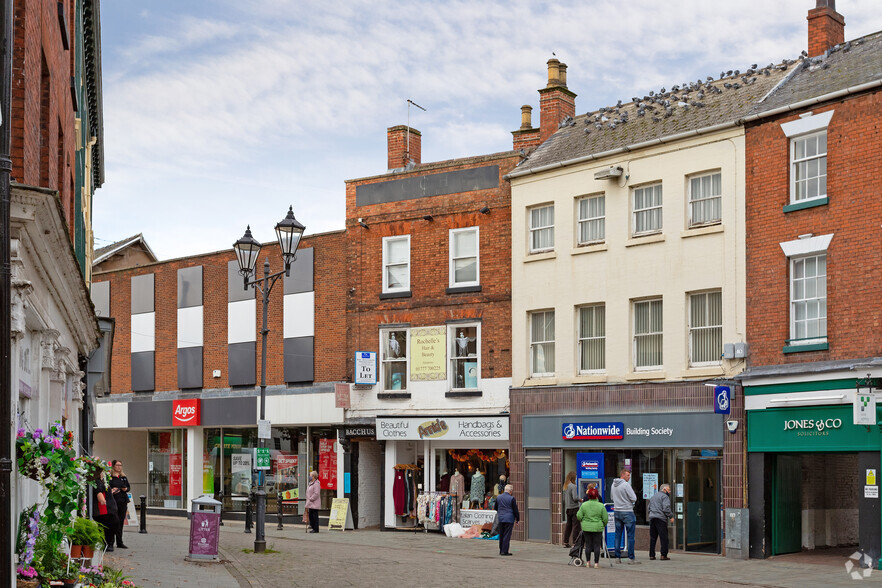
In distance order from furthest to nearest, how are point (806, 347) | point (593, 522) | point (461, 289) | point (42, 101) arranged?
point (461, 289), point (806, 347), point (593, 522), point (42, 101)

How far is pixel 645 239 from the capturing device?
83.7ft

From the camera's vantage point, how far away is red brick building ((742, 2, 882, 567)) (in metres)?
21.1

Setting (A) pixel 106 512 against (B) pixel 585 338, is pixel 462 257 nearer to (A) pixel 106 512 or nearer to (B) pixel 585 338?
(B) pixel 585 338

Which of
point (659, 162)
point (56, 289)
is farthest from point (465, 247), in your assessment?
point (56, 289)

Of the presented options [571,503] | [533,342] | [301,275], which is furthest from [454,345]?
[571,503]

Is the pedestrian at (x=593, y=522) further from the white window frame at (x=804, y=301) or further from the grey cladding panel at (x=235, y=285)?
the grey cladding panel at (x=235, y=285)

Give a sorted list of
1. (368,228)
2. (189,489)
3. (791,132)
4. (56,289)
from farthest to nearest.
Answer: (189,489)
(368,228)
(791,132)
(56,289)

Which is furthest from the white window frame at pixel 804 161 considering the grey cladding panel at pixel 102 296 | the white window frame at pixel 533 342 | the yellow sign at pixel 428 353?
the grey cladding panel at pixel 102 296

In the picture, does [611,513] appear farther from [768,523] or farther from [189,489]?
[189,489]

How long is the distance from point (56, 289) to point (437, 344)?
1787cm

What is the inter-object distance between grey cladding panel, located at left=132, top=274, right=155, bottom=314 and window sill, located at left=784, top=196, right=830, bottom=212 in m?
23.7

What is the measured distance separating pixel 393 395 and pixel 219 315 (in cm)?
832

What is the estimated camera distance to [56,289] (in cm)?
1297

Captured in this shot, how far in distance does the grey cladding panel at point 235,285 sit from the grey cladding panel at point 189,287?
1606 mm
